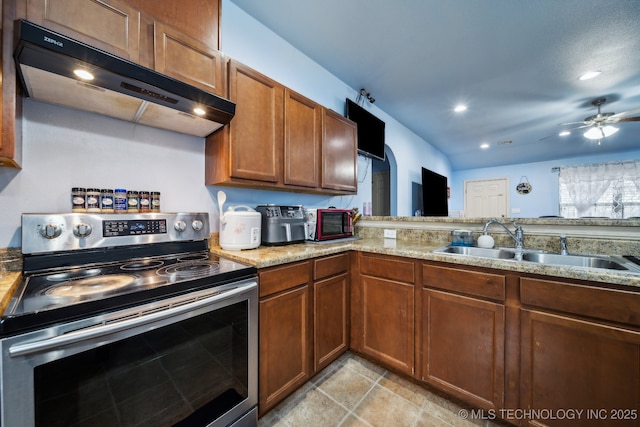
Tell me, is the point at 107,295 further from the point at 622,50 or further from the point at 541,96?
the point at 541,96

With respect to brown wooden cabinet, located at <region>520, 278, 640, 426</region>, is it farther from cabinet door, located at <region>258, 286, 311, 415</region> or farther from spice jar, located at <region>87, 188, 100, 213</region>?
spice jar, located at <region>87, 188, 100, 213</region>

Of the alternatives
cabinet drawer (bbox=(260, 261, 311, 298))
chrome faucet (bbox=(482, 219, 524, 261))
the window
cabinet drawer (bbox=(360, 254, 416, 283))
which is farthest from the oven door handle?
the window

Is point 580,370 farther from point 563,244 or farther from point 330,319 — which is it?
point 330,319

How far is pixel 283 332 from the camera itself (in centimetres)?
131

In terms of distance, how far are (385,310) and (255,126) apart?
152 cm

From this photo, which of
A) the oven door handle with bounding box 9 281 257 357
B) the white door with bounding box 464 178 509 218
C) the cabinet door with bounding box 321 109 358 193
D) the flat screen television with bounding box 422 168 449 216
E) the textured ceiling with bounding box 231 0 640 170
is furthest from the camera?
the white door with bounding box 464 178 509 218

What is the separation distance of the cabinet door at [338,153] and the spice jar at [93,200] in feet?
4.70

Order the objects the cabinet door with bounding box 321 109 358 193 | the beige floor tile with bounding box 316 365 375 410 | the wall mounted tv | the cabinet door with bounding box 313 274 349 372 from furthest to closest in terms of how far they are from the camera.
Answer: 1. the wall mounted tv
2. the cabinet door with bounding box 321 109 358 193
3. the cabinet door with bounding box 313 274 349 372
4. the beige floor tile with bounding box 316 365 375 410

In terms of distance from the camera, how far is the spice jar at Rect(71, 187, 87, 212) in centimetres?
111

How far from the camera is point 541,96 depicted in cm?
299

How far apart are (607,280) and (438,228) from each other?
1.03 meters

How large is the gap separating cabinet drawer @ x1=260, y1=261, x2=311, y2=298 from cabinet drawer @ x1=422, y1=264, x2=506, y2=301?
2.39 feet

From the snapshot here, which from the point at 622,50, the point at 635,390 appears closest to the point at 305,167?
the point at 635,390

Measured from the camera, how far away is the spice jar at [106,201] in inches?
46.1
